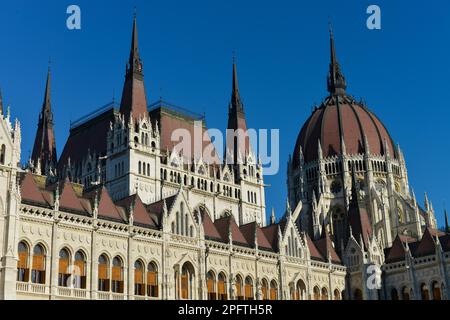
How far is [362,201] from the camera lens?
87500 mm

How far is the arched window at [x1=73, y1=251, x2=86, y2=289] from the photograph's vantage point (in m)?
47.3

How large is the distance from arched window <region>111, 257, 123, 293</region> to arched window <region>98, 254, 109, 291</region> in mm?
609

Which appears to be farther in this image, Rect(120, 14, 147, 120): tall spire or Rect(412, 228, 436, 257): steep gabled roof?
Rect(120, 14, 147, 120): tall spire

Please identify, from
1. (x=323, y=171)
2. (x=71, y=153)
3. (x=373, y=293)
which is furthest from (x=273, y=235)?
(x=323, y=171)

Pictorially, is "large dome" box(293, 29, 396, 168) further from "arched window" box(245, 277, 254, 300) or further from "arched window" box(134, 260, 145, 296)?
"arched window" box(134, 260, 145, 296)

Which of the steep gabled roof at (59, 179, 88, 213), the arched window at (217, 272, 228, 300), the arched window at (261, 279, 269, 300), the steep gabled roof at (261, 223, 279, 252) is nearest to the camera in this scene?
the steep gabled roof at (59, 179, 88, 213)

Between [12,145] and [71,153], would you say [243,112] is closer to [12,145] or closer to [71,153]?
[71,153]

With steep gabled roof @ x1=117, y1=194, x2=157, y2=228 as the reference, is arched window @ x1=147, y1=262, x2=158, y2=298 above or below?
below

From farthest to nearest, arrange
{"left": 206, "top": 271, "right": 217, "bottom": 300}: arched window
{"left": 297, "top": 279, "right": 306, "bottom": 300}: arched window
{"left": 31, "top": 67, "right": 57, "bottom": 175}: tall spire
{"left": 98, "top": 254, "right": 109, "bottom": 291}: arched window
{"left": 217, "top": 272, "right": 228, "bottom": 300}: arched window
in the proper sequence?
1. {"left": 31, "top": 67, "right": 57, "bottom": 175}: tall spire
2. {"left": 297, "top": 279, "right": 306, "bottom": 300}: arched window
3. {"left": 217, "top": 272, "right": 228, "bottom": 300}: arched window
4. {"left": 206, "top": 271, "right": 217, "bottom": 300}: arched window
5. {"left": 98, "top": 254, "right": 109, "bottom": 291}: arched window

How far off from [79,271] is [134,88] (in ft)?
105

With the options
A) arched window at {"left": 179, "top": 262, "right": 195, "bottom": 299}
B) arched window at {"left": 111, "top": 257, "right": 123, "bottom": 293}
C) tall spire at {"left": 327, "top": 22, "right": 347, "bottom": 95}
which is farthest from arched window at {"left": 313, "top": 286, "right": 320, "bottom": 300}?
tall spire at {"left": 327, "top": 22, "right": 347, "bottom": 95}

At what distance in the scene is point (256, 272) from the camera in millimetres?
60406

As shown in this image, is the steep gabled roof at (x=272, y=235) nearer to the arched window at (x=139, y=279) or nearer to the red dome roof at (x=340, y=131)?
the arched window at (x=139, y=279)
